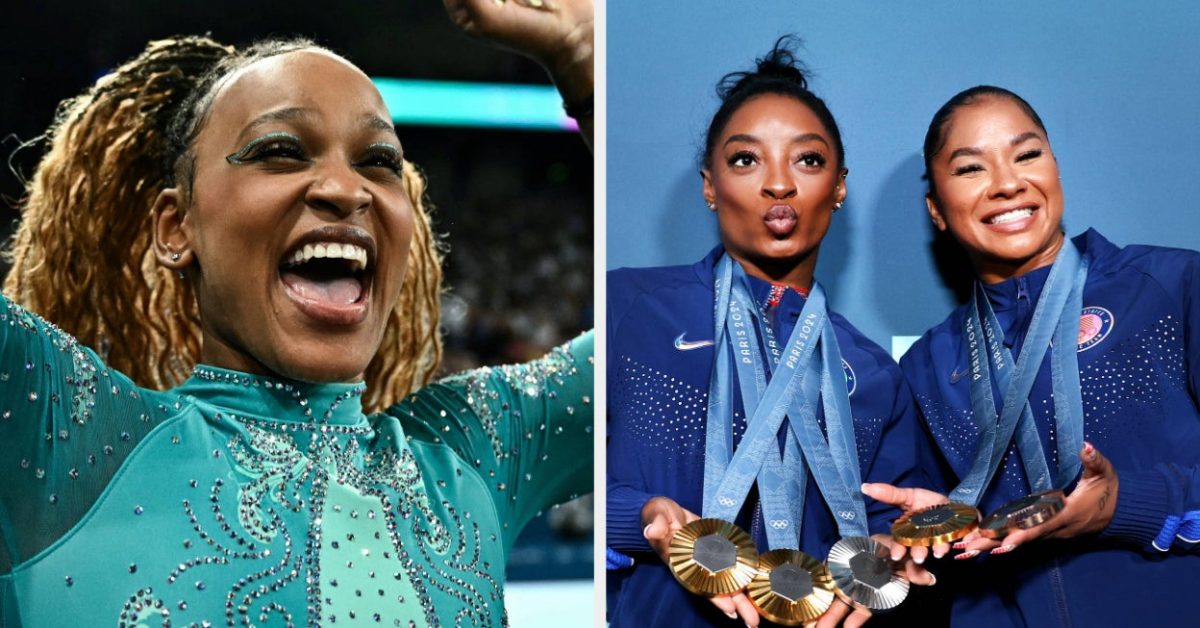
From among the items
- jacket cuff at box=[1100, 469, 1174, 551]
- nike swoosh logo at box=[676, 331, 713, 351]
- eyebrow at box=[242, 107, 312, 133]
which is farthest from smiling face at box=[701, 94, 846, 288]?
eyebrow at box=[242, 107, 312, 133]

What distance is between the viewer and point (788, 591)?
2229mm

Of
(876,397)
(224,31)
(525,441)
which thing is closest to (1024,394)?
(876,397)

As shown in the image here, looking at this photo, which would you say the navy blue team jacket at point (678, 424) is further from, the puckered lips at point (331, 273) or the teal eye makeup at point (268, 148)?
the teal eye makeup at point (268, 148)

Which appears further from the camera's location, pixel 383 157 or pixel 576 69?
pixel 576 69

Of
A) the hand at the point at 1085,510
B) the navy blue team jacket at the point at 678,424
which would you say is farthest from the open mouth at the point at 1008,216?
the hand at the point at 1085,510

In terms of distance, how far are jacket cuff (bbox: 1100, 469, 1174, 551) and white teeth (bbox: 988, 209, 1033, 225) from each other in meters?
0.49

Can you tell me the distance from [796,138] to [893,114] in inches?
8.2

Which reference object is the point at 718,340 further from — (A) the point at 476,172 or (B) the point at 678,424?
(A) the point at 476,172

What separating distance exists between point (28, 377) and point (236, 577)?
41 centimetres

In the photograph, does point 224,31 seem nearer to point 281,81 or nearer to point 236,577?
point 281,81

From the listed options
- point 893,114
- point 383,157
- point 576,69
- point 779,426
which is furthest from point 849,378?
point 383,157

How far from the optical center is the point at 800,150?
2.36 metres

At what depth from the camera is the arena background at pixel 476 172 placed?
2098 mm

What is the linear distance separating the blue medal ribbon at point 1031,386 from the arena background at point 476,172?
708 millimetres
